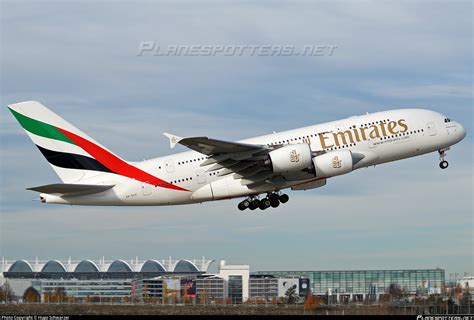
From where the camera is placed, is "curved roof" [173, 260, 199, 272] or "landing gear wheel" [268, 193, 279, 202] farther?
"curved roof" [173, 260, 199, 272]

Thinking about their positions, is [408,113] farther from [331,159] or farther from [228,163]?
[228,163]

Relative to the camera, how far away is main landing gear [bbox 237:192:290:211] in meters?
54.2

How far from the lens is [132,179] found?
171ft

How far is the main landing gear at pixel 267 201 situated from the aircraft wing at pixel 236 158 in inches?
72.3

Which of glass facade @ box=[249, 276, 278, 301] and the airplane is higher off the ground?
the airplane

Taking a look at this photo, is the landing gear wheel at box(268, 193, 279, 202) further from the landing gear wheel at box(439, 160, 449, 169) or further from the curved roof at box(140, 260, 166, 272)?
the curved roof at box(140, 260, 166, 272)

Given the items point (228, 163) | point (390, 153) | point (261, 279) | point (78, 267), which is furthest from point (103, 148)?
point (78, 267)

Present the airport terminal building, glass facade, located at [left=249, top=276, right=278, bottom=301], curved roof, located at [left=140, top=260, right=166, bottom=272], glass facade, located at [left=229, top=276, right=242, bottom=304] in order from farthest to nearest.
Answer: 1. curved roof, located at [left=140, top=260, right=166, bottom=272]
2. glass facade, located at [left=229, top=276, right=242, bottom=304]
3. glass facade, located at [left=249, top=276, right=278, bottom=301]
4. the airport terminal building

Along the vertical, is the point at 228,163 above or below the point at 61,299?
above

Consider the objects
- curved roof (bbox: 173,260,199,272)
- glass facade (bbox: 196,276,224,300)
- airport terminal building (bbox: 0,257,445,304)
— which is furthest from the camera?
curved roof (bbox: 173,260,199,272)

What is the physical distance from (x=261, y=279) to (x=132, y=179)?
138 feet

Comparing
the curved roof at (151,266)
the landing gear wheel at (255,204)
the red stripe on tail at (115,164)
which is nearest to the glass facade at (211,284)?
the landing gear wheel at (255,204)

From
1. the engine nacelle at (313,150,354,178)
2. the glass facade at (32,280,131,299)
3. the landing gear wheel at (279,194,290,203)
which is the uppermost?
the engine nacelle at (313,150,354,178)

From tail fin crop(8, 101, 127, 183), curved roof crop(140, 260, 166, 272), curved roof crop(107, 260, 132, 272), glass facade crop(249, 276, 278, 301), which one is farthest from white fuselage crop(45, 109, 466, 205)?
curved roof crop(140, 260, 166, 272)
